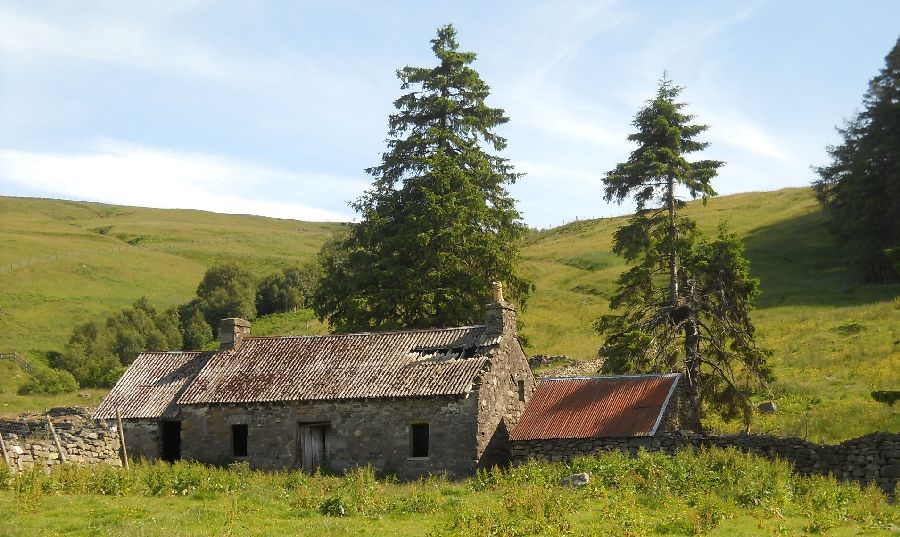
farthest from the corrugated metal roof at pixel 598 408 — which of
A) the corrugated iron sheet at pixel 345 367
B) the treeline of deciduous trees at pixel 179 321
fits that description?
the treeline of deciduous trees at pixel 179 321

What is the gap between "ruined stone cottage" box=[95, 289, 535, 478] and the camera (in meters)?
27.9

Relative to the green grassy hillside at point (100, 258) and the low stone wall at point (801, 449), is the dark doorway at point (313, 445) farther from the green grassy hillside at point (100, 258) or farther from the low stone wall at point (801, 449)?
the green grassy hillside at point (100, 258)

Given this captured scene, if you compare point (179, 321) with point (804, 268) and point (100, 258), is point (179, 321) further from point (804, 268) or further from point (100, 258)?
point (804, 268)

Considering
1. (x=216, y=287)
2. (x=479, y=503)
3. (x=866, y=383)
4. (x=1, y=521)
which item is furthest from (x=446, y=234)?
(x=216, y=287)

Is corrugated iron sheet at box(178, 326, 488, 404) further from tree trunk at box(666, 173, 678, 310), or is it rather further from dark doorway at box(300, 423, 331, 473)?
tree trunk at box(666, 173, 678, 310)

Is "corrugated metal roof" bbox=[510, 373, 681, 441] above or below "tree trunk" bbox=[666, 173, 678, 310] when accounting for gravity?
below

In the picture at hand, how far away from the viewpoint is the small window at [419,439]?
2823 cm

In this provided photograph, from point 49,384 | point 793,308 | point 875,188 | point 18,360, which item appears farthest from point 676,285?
point 18,360

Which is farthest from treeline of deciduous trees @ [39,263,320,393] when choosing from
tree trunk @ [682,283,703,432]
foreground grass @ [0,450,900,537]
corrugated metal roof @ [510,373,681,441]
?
foreground grass @ [0,450,900,537]

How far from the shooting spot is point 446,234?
38.8 m

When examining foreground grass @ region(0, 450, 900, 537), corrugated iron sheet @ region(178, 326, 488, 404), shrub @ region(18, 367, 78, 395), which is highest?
corrugated iron sheet @ region(178, 326, 488, 404)

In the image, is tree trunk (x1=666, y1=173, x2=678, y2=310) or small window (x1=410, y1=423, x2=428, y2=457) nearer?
small window (x1=410, y1=423, x2=428, y2=457)

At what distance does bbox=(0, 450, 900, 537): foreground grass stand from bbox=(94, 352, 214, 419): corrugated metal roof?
22.2 feet

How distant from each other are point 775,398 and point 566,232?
68.8 metres
